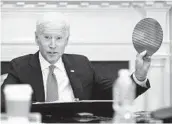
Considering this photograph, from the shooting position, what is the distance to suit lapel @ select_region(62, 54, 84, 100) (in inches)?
75.1

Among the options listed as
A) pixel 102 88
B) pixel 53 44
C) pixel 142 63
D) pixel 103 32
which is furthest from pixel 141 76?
pixel 103 32

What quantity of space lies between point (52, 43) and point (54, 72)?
0.15 metres

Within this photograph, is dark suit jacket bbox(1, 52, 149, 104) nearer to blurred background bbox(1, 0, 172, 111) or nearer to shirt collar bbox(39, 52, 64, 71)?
shirt collar bbox(39, 52, 64, 71)

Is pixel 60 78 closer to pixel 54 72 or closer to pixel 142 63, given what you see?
pixel 54 72

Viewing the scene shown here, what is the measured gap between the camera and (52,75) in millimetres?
1987

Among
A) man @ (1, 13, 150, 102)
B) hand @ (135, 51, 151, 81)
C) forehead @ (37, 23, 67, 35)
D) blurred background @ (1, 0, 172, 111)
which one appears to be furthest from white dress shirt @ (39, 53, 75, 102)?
blurred background @ (1, 0, 172, 111)

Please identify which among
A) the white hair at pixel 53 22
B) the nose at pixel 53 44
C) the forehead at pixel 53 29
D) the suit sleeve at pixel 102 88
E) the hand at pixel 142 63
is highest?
the white hair at pixel 53 22

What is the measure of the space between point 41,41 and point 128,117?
1114 mm

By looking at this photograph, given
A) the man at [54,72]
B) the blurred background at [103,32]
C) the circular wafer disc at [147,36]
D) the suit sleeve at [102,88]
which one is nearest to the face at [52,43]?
the man at [54,72]

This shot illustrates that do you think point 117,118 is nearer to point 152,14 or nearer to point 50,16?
point 50,16

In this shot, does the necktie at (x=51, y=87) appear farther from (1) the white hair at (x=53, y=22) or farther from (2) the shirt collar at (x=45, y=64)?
(1) the white hair at (x=53, y=22)

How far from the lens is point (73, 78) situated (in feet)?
6.45

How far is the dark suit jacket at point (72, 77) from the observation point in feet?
6.29

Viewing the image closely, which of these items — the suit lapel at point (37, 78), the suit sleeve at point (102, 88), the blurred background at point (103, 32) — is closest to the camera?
the suit lapel at point (37, 78)
